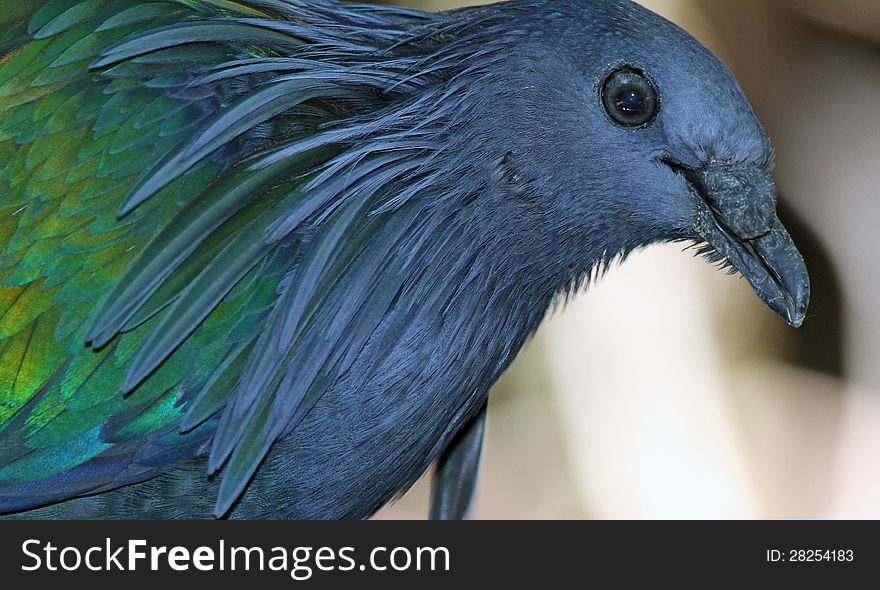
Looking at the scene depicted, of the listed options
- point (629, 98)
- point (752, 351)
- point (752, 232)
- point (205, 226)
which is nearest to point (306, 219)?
point (205, 226)

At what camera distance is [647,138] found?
1540 mm

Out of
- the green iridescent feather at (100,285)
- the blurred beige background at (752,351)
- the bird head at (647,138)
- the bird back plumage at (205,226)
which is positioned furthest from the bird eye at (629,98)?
the blurred beige background at (752,351)

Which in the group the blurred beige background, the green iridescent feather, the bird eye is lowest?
the green iridescent feather

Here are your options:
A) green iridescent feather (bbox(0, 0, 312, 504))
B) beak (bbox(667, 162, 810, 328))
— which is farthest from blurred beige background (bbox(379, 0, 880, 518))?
green iridescent feather (bbox(0, 0, 312, 504))

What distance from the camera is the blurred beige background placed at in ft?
10.8

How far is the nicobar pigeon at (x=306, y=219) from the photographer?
58.8 inches

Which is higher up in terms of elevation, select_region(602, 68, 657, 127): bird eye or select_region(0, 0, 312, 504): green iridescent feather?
select_region(602, 68, 657, 127): bird eye

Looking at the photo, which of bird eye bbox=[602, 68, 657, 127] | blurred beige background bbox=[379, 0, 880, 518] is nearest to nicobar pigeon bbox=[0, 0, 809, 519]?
bird eye bbox=[602, 68, 657, 127]

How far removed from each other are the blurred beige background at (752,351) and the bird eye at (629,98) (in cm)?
183

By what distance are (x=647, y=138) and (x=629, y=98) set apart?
68 millimetres

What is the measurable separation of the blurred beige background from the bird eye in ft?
6.00

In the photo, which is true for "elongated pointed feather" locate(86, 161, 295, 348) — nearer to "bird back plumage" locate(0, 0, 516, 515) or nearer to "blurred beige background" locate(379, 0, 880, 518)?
"bird back plumage" locate(0, 0, 516, 515)

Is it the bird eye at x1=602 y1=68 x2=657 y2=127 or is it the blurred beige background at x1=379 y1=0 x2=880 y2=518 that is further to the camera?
the blurred beige background at x1=379 y1=0 x2=880 y2=518

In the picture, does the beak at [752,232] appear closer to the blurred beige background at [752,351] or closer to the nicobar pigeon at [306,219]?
the nicobar pigeon at [306,219]
